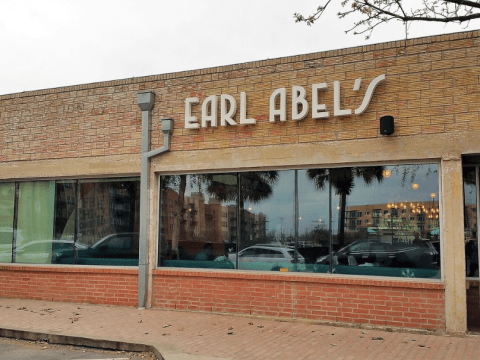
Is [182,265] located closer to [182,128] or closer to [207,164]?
[207,164]

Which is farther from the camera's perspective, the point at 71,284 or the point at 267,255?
the point at 71,284

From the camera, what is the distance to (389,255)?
8.95 meters

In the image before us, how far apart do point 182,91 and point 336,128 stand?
3353 mm

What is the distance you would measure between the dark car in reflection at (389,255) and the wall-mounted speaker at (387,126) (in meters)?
1.89

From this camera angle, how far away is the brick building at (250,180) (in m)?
8.59

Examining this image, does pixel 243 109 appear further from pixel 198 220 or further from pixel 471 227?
pixel 471 227

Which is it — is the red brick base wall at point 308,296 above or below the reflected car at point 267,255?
below

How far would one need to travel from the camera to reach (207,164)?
10.3 metres

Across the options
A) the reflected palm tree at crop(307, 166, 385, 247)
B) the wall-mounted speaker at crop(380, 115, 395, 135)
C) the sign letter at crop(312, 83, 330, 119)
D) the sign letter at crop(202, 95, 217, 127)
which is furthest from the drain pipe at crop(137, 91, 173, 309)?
the wall-mounted speaker at crop(380, 115, 395, 135)

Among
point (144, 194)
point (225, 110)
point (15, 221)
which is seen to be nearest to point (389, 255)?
point (225, 110)

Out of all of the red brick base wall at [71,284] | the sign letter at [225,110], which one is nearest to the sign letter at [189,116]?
the sign letter at [225,110]

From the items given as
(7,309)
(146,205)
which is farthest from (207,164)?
(7,309)

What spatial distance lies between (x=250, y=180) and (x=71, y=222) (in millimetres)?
4439

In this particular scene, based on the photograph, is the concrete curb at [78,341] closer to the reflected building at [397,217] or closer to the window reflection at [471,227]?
the reflected building at [397,217]
